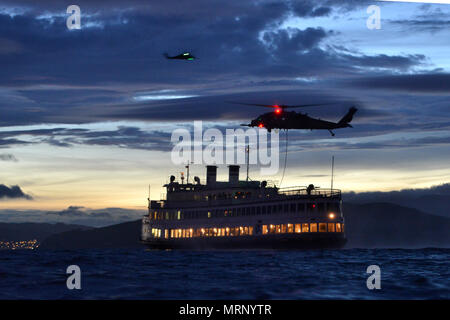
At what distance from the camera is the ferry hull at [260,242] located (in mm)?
75250

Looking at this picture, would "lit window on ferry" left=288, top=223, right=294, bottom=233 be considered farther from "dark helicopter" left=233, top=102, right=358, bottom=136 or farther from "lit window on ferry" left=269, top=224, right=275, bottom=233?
"dark helicopter" left=233, top=102, right=358, bottom=136

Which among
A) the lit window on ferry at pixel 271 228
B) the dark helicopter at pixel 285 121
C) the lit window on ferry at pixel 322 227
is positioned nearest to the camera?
the dark helicopter at pixel 285 121

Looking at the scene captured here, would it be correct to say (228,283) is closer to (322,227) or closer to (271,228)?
(322,227)

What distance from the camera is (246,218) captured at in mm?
84750

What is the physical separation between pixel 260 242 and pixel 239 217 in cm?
591

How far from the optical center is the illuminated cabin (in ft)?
Answer: 250

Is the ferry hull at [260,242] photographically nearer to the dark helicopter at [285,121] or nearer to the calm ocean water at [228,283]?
the dark helicopter at [285,121]

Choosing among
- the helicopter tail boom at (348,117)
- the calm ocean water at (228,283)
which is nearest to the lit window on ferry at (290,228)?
the helicopter tail boom at (348,117)

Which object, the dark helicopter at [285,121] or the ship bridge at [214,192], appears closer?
the dark helicopter at [285,121]

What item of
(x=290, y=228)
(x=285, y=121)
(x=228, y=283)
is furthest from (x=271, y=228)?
(x=228, y=283)

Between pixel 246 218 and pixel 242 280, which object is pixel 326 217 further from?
pixel 242 280

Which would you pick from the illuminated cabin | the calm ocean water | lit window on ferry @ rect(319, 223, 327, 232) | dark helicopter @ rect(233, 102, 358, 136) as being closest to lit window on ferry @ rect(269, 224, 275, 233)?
the illuminated cabin

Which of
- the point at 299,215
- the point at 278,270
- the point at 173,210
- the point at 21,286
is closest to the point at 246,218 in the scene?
the point at 299,215
